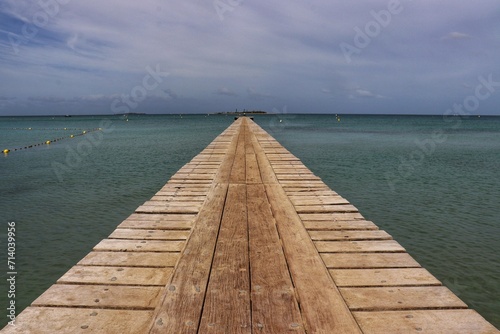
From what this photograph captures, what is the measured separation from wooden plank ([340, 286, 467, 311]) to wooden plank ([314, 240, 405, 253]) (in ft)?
2.68

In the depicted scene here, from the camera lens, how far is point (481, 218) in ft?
30.6

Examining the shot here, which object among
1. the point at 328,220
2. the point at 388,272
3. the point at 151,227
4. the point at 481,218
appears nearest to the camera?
the point at 388,272

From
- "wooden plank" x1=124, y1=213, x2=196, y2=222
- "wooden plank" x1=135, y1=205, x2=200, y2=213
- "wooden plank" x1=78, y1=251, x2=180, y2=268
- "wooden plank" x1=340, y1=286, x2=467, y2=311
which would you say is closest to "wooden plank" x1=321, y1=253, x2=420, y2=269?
"wooden plank" x1=340, y1=286, x2=467, y2=311

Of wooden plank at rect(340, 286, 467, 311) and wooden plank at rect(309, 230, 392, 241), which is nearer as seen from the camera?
wooden plank at rect(340, 286, 467, 311)

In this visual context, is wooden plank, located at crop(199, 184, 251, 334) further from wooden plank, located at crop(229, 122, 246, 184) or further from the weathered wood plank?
wooden plank, located at crop(229, 122, 246, 184)

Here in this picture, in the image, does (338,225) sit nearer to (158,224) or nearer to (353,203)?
(158,224)

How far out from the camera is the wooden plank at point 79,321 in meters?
2.30

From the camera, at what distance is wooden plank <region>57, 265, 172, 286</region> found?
2.97m

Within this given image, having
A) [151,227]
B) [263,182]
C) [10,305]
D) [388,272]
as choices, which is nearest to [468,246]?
[263,182]

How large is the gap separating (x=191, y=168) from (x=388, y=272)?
22.9ft

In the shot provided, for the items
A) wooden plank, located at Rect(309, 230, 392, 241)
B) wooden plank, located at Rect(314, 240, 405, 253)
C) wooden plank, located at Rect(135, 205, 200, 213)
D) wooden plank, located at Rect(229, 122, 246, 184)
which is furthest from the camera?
wooden plank, located at Rect(229, 122, 246, 184)

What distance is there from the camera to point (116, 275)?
3102 millimetres

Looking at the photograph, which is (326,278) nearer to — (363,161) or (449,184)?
(449,184)

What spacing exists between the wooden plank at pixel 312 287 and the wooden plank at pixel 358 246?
16 centimetres
